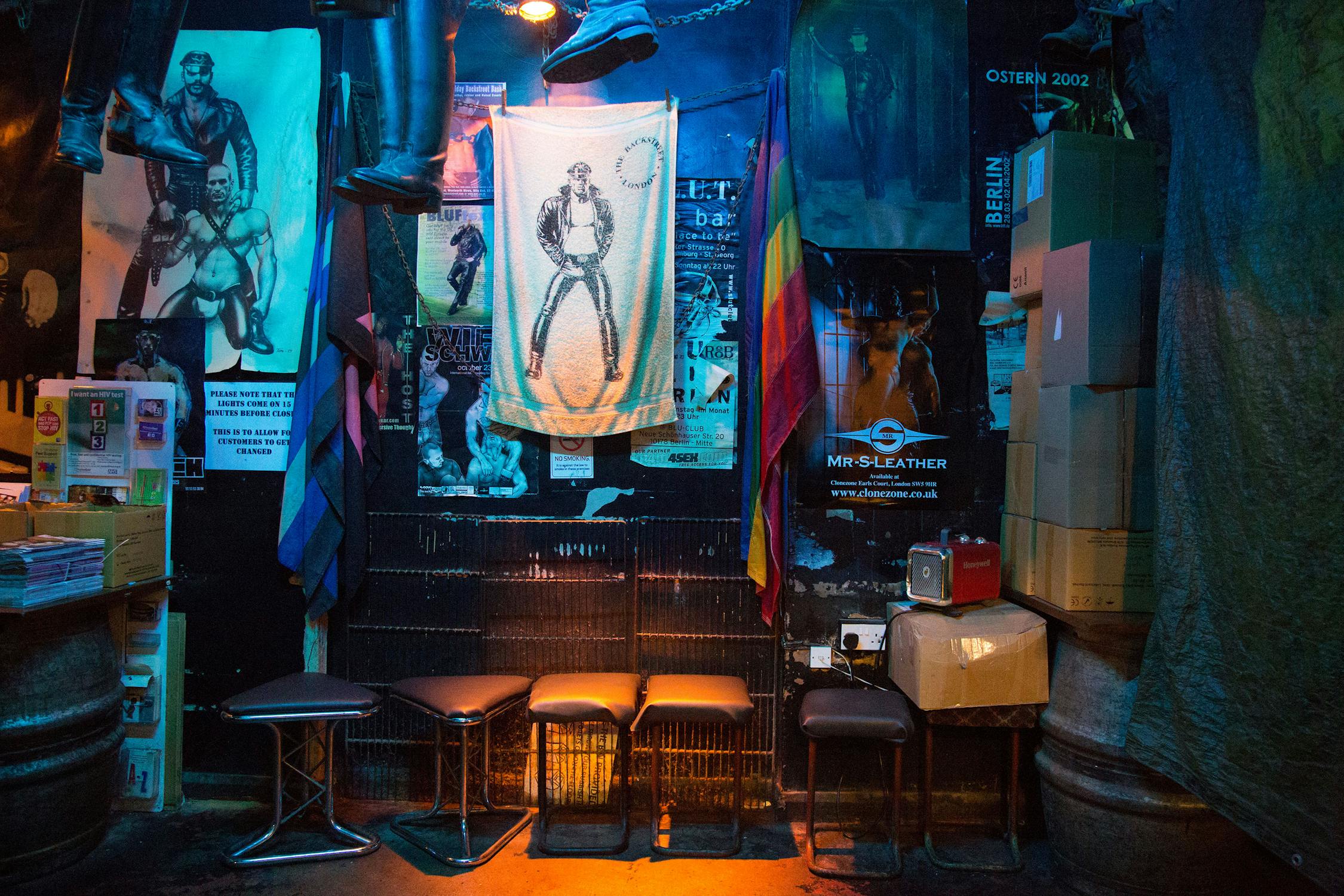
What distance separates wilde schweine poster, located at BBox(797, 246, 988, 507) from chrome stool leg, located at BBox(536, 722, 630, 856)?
3.98 feet

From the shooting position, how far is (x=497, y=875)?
2.84 metres

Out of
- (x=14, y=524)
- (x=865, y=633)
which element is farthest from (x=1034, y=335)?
(x=14, y=524)

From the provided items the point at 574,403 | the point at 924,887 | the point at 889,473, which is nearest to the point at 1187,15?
the point at 889,473

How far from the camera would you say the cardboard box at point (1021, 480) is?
3051 mm

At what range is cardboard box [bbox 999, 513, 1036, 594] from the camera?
302 cm

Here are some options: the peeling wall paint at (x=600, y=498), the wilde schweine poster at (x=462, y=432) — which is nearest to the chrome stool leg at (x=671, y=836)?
the peeling wall paint at (x=600, y=498)

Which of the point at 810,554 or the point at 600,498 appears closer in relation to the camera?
the point at 810,554

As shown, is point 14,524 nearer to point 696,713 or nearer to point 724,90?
point 696,713

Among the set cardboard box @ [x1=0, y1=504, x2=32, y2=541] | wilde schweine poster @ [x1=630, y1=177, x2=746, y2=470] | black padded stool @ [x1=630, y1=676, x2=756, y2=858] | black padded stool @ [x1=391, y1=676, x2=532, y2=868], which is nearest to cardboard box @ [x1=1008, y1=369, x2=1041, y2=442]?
wilde schweine poster @ [x1=630, y1=177, x2=746, y2=470]

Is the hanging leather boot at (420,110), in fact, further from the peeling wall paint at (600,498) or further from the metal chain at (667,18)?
the peeling wall paint at (600,498)

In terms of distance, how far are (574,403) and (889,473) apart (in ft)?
4.35

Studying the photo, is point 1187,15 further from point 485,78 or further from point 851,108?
point 485,78

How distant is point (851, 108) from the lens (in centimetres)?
326

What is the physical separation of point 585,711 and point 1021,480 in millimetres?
1863
